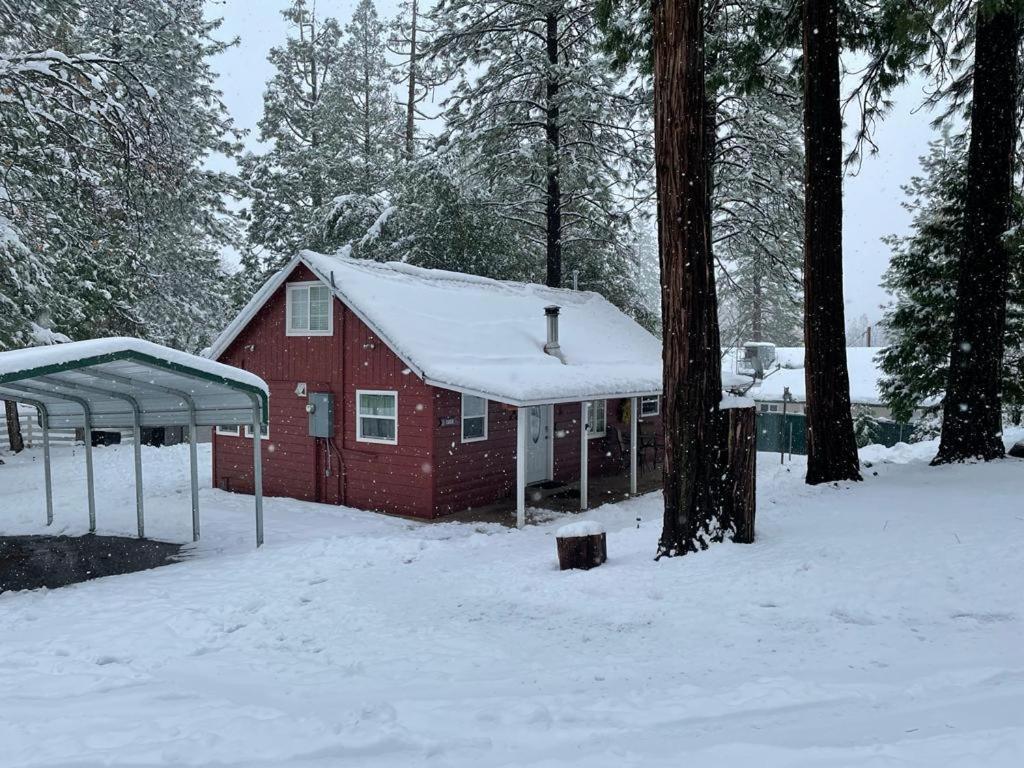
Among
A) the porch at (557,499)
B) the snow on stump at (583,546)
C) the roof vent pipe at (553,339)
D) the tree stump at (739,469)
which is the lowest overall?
the porch at (557,499)

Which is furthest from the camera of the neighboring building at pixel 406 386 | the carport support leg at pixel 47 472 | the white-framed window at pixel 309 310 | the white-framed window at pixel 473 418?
the white-framed window at pixel 309 310

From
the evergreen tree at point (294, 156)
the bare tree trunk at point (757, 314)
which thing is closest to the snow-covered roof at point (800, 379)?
the bare tree trunk at point (757, 314)

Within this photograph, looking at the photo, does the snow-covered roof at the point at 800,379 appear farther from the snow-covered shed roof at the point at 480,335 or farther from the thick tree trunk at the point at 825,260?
the thick tree trunk at the point at 825,260

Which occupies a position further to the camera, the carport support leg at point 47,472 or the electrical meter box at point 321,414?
the electrical meter box at point 321,414

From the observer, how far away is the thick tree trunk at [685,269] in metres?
7.41

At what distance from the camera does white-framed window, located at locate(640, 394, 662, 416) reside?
19.4 metres

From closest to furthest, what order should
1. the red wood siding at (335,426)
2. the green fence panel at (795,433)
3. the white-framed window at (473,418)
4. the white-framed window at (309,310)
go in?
1. the red wood siding at (335,426)
2. the white-framed window at (473,418)
3. the white-framed window at (309,310)
4. the green fence panel at (795,433)

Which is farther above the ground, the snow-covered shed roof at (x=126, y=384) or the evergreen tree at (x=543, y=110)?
the evergreen tree at (x=543, y=110)

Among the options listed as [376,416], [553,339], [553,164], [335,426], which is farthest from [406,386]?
[553,164]

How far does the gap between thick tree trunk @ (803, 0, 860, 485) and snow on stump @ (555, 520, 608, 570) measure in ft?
16.0

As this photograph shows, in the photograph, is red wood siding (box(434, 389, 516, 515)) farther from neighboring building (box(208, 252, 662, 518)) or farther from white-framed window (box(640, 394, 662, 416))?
white-framed window (box(640, 394, 662, 416))

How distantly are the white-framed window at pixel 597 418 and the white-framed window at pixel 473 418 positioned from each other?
4170 mm

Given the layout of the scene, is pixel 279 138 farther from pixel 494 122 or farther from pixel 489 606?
pixel 489 606

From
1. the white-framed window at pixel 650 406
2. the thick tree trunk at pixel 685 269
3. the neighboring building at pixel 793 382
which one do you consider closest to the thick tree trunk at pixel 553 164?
the white-framed window at pixel 650 406
